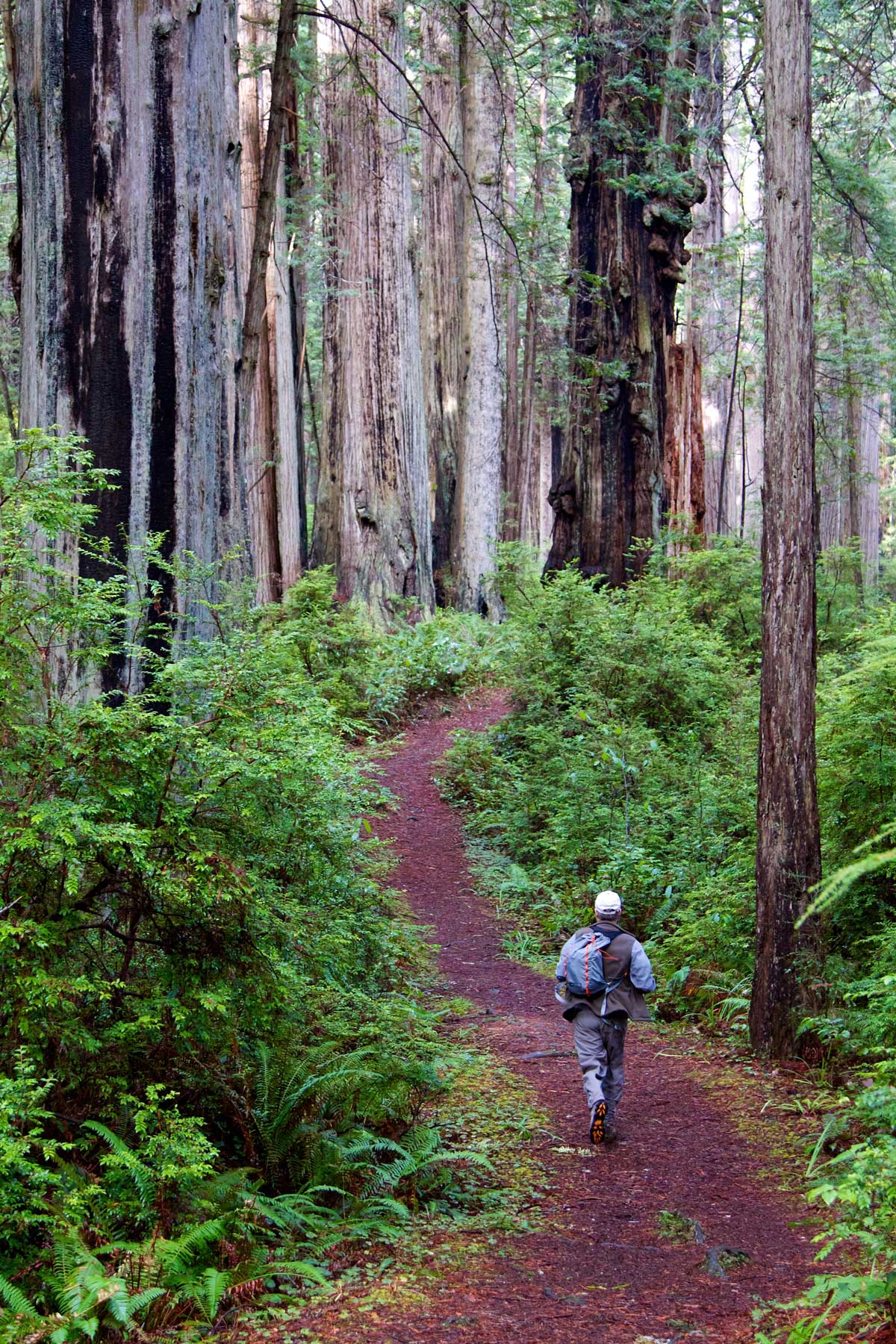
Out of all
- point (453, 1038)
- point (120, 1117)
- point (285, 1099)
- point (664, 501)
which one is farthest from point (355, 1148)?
point (664, 501)

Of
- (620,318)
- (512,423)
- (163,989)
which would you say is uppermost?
(512,423)

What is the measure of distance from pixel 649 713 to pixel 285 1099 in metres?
7.93

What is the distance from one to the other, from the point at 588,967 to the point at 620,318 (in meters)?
10.7

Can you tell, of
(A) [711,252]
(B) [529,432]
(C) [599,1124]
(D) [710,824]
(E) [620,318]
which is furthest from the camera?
(B) [529,432]

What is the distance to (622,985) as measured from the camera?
5926 millimetres

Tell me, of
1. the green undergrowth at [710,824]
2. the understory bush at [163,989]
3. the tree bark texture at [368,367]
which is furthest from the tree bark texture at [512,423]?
the understory bush at [163,989]

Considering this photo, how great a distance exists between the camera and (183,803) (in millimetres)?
4383

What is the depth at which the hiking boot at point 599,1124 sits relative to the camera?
5637mm

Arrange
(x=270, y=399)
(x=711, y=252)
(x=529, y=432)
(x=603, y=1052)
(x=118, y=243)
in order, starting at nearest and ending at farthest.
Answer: (x=118, y=243), (x=603, y=1052), (x=711, y=252), (x=270, y=399), (x=529, y=432)

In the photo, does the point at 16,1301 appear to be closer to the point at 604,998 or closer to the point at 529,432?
the point at 604,998

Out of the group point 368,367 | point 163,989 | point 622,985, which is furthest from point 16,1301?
point 368,367

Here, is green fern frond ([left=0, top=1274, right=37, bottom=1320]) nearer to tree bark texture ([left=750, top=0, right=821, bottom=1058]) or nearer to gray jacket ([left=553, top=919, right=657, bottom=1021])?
gray jacket ([left=553, top=919, right=657, bottom=1021])

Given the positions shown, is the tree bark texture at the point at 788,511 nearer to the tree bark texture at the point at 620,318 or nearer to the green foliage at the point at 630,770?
the green foliage at the point at 630,770

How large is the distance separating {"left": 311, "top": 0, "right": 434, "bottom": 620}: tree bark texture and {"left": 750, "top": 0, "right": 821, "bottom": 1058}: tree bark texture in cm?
1099
